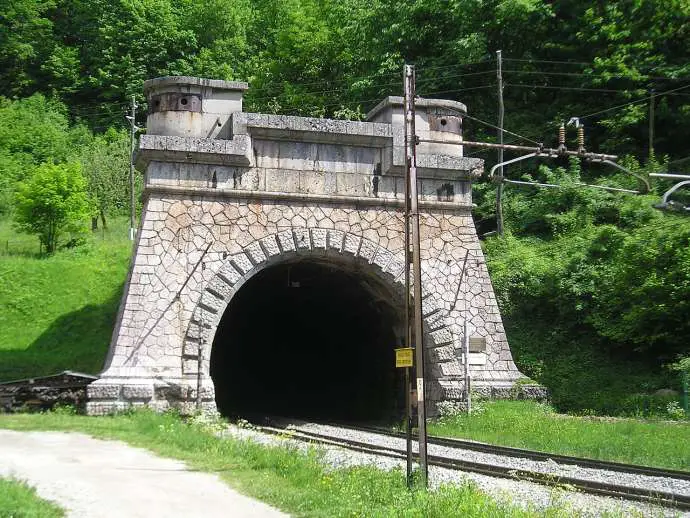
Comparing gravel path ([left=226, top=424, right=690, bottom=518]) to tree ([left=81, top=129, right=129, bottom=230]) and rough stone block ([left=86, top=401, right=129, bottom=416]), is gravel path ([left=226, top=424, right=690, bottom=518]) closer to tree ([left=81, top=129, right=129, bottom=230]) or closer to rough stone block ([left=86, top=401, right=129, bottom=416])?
rough stone block ([left=86, top=401, right=129, bottom=416])

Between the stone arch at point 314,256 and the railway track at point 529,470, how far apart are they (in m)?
1.78

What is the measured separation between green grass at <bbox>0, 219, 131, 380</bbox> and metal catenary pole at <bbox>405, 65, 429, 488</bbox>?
13408mm

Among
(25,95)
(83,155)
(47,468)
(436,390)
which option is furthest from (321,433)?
(25,95)

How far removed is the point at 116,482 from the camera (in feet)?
30.5

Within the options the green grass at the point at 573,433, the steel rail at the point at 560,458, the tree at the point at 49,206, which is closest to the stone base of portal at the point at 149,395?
the green grass at the point at 573,433

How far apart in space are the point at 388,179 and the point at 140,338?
239 inches

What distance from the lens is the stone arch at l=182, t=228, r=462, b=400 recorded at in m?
16.5

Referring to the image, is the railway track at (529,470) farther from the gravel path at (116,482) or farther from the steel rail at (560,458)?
the gravel path at (116,482)

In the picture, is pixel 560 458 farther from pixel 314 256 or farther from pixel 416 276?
pixel 314 256

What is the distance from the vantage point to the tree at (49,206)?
30.2m

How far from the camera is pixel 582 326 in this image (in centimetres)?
2322

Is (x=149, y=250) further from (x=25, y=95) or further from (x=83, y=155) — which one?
(x=25, y=95)

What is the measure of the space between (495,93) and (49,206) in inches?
697

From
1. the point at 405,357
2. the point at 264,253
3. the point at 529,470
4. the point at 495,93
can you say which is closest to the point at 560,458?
the point at 529,470
